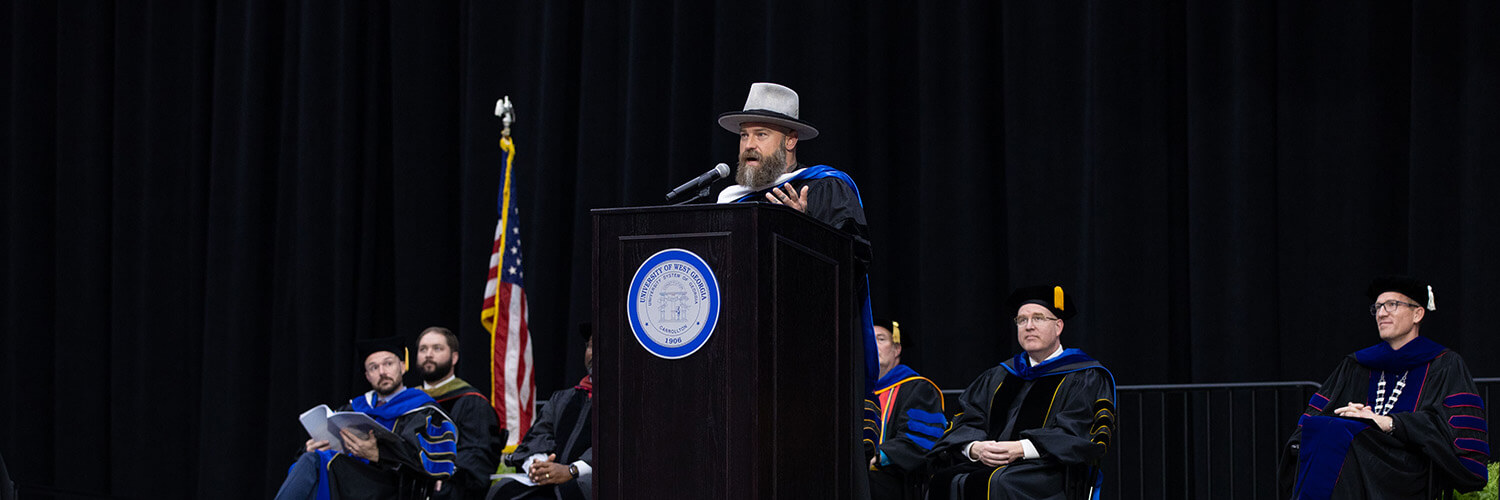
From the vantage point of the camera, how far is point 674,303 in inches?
125

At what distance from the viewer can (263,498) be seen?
9.03m

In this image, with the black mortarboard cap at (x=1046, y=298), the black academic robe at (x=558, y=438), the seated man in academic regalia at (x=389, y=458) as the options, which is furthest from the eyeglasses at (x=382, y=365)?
the black mortarboard cap at (x=1046, y=298)

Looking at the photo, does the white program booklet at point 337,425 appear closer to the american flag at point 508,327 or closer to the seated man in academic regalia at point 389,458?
the seated man in academic regalia at point 389,458

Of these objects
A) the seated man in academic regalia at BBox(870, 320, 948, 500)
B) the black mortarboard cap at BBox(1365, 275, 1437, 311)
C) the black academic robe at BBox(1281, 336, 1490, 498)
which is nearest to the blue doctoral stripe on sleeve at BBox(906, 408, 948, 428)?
the seated man in academic regalia at BBox(870, 320, 948, 500)

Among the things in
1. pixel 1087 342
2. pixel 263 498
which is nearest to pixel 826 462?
pixel 1087 342

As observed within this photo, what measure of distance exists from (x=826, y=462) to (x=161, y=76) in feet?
23.8

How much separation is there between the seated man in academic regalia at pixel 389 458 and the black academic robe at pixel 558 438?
29 cm

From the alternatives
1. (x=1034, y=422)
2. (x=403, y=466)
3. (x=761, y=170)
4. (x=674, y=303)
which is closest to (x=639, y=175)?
(x=403, y=466)

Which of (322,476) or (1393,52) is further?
(1393,52)

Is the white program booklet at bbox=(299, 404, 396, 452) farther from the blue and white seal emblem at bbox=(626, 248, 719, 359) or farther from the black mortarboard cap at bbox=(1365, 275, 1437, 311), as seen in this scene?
the black mortarboard cap at bbox=(1365, 275, 1437, 311)

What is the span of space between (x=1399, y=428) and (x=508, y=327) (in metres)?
→ 4.07

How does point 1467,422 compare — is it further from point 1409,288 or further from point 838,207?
point 838,207

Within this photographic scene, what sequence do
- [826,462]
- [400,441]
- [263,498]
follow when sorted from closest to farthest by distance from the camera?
[826,462], [400,441], [263,498]

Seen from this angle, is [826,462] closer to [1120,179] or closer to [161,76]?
[1120,179]
